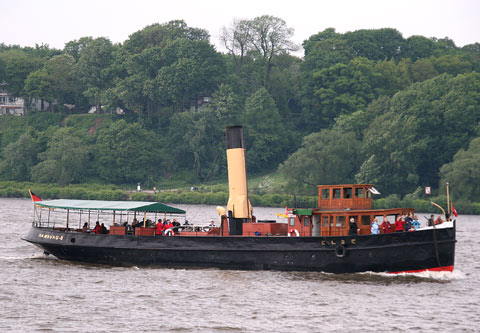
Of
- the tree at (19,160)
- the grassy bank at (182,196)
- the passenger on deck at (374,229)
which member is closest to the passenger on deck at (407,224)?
the passenger on deck at (374,229)

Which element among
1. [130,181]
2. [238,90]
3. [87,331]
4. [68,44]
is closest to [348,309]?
[87,331]

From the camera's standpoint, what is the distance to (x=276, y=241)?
37125 mm

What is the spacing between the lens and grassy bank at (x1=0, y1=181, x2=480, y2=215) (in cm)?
9094

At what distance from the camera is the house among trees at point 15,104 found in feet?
→ 477

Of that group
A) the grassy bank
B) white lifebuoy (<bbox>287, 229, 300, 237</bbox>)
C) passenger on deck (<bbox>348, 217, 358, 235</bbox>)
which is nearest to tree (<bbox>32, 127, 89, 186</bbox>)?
the grassy bank

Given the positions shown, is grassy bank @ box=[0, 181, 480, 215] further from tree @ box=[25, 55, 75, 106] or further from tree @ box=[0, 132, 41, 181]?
tree @ box=[25, 55, 75, 106]

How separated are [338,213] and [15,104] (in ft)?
Answer: 425

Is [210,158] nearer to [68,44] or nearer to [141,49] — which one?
[141,49]

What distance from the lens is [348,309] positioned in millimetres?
30828

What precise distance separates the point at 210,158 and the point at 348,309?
92.2 metres

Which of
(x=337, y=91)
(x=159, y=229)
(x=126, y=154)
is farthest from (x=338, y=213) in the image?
(x=337, y=91)

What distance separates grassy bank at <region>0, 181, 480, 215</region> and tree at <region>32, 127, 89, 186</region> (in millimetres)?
1784

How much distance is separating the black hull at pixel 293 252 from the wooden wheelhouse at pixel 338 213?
1102 millimetres

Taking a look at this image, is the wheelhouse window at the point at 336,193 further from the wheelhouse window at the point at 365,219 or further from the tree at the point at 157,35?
the tree at the point at 157,35
